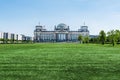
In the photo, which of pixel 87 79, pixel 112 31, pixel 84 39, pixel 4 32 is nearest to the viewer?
pixel 87 79

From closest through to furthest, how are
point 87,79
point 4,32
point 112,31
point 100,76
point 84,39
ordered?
point 87,79, point 100,76, point 112,31, point 84,39, point 4,32

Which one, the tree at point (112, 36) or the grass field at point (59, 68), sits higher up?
the tree at point (112, 36)

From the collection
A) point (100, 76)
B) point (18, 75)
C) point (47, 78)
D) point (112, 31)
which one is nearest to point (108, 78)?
point (100, 76)

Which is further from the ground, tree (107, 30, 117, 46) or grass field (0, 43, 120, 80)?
tree (107, 30, 117, 46)

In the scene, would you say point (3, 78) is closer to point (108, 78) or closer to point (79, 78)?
point (79, 78)

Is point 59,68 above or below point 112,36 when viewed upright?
below

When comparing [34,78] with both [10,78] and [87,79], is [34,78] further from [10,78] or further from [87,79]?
[87,79]

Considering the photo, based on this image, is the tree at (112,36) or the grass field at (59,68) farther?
the tree at (112,36)

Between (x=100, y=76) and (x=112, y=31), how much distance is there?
68.9 meters

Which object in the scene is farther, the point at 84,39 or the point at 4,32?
the point at 4,32

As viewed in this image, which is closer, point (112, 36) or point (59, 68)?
point (59, 68)

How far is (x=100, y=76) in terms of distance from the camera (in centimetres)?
916

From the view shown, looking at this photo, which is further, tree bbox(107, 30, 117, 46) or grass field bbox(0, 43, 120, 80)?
tree bbox(107, 30, 117, 46)

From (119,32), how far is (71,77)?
233ft
